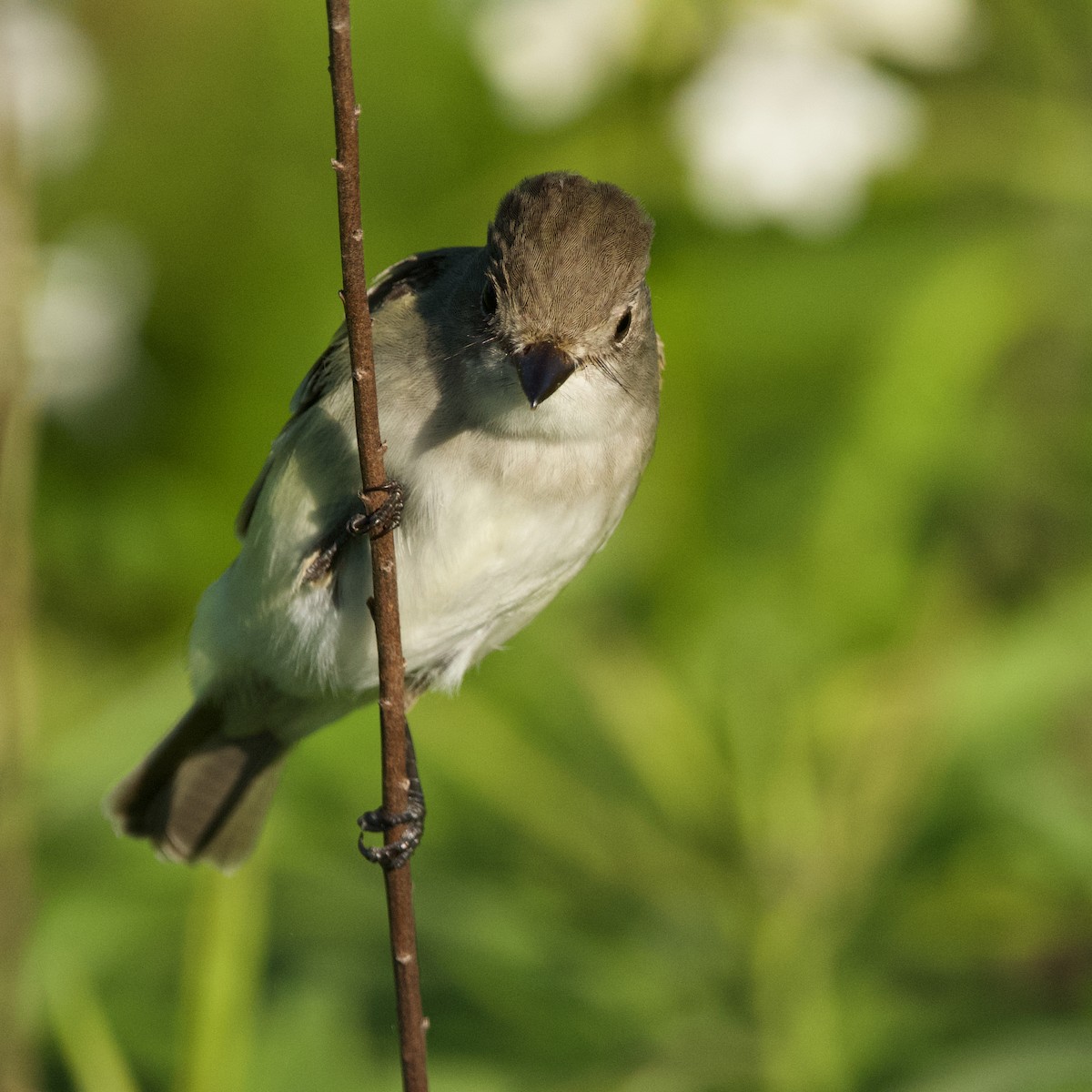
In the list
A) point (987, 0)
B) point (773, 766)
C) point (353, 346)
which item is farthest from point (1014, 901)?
point (987, 0)

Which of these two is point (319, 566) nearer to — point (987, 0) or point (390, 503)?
point (390, 503)

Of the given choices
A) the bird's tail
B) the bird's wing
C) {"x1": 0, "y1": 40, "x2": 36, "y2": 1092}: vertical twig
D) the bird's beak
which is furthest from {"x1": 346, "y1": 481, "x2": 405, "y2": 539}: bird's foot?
the bird's tail

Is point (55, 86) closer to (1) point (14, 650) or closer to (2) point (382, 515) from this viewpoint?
(1) point (14, 650)

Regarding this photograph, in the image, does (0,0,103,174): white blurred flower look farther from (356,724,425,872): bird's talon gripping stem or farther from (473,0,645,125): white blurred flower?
(356,724,425,872): bird's talon gripping stem

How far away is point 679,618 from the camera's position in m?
4.12

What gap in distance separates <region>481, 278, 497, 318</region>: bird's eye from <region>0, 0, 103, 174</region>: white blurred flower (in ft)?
6.73

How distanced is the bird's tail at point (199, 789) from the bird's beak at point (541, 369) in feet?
4.29

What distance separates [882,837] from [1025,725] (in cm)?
47

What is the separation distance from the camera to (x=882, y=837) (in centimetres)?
345

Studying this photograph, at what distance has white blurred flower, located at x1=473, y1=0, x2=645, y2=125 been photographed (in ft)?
12.8

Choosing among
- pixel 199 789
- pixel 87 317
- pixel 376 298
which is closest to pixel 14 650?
pixel 376 298

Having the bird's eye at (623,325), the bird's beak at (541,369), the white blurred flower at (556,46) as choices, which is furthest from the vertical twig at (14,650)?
the white blurred flower at (556,46)

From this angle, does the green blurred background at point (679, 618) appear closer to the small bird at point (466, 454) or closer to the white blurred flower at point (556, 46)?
the white blurred flower at point (556, 46)

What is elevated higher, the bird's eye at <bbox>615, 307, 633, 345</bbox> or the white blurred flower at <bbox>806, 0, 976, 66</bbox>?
the white blurred flower at <bbox>806, 0, 976, 66</bbox>
